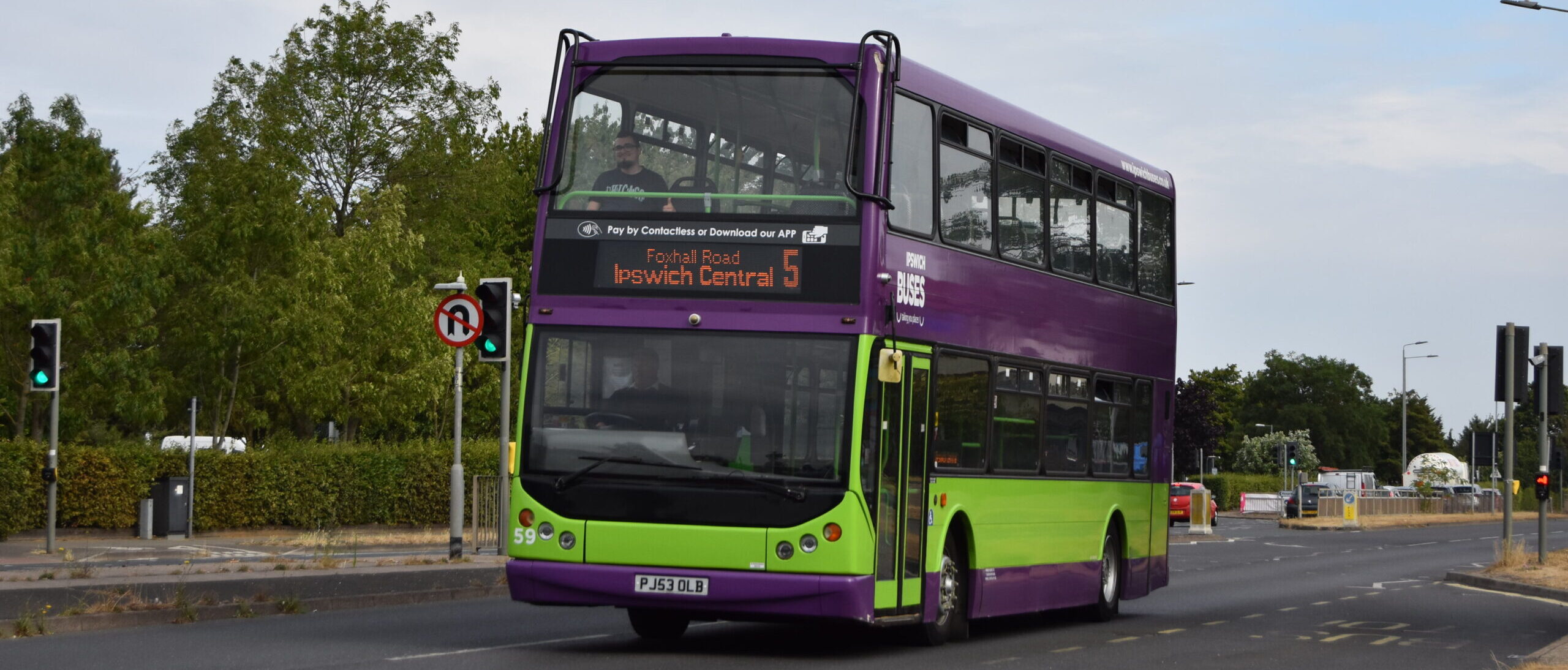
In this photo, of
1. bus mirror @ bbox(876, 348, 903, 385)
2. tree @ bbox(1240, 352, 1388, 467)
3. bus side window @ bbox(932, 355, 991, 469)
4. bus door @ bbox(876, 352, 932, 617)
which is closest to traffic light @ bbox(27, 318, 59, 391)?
bus side window @ bbox(932, 355, 991, 469)

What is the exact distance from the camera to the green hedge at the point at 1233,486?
89562mm

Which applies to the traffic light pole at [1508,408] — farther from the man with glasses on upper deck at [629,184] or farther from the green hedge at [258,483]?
the green hedge at [258,483]

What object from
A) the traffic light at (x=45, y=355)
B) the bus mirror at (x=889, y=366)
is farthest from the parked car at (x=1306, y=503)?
the bus mirror at (x=889, y=366)

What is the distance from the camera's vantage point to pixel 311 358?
137 ft

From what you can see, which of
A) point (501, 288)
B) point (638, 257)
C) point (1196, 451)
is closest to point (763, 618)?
point (638, 257)

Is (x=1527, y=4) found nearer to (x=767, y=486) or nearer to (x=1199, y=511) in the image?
(x=767, y=486)

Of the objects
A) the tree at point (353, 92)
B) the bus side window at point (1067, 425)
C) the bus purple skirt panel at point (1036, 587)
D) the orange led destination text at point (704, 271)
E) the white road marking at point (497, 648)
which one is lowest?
the white road marking at point (497, 648)

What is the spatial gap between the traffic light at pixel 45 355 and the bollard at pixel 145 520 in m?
10.00

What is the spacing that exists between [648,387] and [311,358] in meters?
29.3

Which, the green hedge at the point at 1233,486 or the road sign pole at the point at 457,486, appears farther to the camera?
the green hedge at the point at 1233,486

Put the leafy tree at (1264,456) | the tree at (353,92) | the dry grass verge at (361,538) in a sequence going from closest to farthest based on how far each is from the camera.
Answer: the dry grass verge at (361,538) → the tree at (353,92) → the leafy tree at (1264,456)

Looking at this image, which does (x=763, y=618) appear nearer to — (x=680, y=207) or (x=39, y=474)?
(x=680, y=207)

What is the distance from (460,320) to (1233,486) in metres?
74.5

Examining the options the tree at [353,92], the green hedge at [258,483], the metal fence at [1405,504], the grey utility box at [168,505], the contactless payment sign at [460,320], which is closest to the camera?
the contactless payment sign at [460,320]
